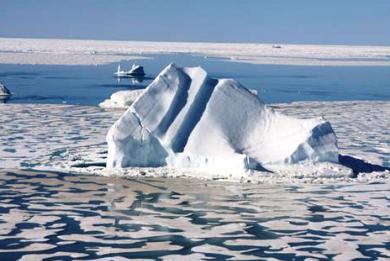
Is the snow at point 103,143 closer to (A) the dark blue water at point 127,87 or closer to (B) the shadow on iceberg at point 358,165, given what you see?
(B) the shadow on iceberg at point 358,165

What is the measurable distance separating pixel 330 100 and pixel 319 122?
38.8ft

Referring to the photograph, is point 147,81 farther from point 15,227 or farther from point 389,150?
point 15,227

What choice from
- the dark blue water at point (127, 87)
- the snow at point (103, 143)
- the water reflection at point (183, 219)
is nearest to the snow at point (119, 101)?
the snow at point (103, 143)

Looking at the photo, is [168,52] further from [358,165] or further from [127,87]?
[358,165]

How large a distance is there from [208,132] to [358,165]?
94.1 inches

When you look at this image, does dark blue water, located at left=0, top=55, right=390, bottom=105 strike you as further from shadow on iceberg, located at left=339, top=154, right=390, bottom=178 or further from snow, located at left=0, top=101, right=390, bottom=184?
shadow on iceberg, located at left=339, top=154, right=390, bottom=178

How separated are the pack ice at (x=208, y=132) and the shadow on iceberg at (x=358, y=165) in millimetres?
392

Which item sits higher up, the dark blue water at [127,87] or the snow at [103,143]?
the dark blue water at [127,87]

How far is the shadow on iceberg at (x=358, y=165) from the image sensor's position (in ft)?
33.9

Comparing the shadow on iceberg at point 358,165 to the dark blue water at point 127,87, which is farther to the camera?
the dark blue water at point 127,87

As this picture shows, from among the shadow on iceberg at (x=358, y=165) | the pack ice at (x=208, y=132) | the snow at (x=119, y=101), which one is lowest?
the shadow on iceberg at (x=358, y=165)

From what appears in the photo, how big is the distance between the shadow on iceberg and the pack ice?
39 cm

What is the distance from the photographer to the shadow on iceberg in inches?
406

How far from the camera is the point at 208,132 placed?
10.4 meters
